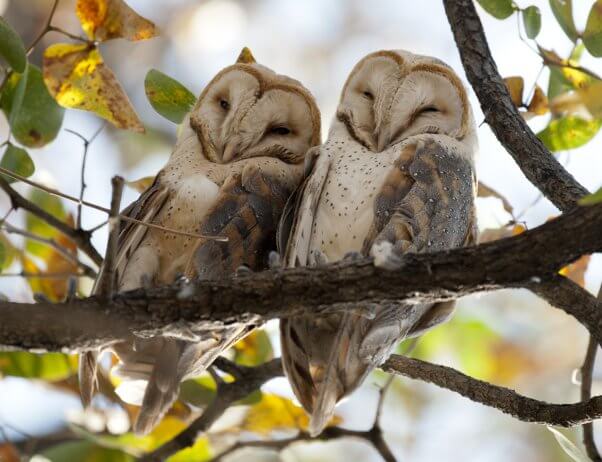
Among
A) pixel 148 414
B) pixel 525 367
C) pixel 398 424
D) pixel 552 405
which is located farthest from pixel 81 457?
pixel 525 367

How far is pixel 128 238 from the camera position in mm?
2604

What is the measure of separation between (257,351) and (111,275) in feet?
4.50

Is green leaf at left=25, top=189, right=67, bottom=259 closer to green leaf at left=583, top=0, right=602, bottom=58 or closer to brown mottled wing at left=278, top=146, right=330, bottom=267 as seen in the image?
brown mottled wing at left=278, top=146, right=330, bottom=267

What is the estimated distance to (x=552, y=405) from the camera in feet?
7.19

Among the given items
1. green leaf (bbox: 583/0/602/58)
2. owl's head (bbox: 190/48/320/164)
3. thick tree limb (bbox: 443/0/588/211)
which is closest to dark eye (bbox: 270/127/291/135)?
owl's head (bbox: 190/48/320/164)

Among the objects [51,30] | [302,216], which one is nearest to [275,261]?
[302,216]

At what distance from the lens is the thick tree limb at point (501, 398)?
2.13m

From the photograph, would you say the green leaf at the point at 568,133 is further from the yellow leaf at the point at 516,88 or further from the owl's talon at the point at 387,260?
the owl's talon at the point at 387,260

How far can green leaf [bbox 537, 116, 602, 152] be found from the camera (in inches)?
106

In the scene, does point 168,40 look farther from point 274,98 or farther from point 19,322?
point 19,322

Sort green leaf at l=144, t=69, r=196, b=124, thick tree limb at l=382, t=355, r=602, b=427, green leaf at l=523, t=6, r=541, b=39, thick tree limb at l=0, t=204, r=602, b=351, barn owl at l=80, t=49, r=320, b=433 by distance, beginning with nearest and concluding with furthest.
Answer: thick tree limb at l=0, t=204, r=602, b=351 < thick tree limb at l=382, t=355, r=602, b=427 < barn owl at l=80, t=49, r=320, b=433 < green leaf at l=523, t=6, r=541, b=39 < green leaf at l=144, t=69, r=196, b=124

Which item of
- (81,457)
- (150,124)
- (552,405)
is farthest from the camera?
(150,124)

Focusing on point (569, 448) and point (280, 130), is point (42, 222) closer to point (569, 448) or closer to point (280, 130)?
point (280, 130)

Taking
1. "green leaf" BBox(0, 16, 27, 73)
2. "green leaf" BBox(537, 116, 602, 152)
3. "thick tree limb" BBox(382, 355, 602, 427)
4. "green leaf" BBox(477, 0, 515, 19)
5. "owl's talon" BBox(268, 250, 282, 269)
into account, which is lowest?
"thick tree limb" BBox(382, 355, 602, 427)
